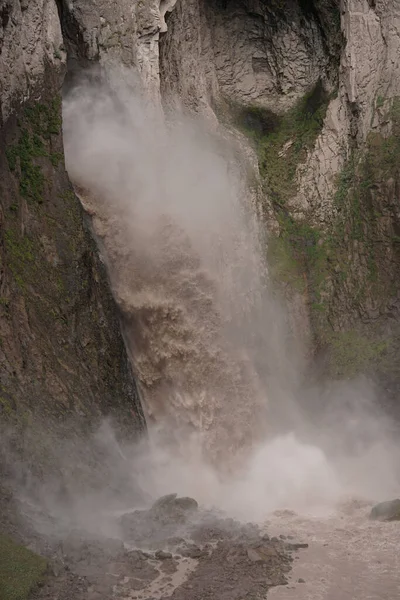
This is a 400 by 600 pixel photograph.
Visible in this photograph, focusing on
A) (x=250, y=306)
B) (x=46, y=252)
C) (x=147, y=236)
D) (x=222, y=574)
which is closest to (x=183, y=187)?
(x=147, y=236)

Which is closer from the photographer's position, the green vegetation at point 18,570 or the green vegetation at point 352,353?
the green vegetation at point 18,570

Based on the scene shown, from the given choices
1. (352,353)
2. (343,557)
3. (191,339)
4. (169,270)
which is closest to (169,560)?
(343,557)

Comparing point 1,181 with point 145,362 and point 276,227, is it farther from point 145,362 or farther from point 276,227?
point 276,227

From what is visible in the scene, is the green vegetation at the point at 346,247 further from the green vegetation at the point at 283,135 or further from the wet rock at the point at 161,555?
the wet rock at the point at 161,555

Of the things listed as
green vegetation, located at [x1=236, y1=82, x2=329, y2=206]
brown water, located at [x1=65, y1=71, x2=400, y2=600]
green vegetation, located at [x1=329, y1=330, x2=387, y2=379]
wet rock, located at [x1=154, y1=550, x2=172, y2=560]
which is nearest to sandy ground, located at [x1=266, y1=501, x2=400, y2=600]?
brown water, located at [x1=65, y1=71, x2=400, y2=600]

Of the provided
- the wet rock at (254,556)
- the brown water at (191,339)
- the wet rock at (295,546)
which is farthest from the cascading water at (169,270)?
the wet rock at (254,556)

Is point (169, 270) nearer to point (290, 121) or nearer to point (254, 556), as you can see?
point (254, 556)
